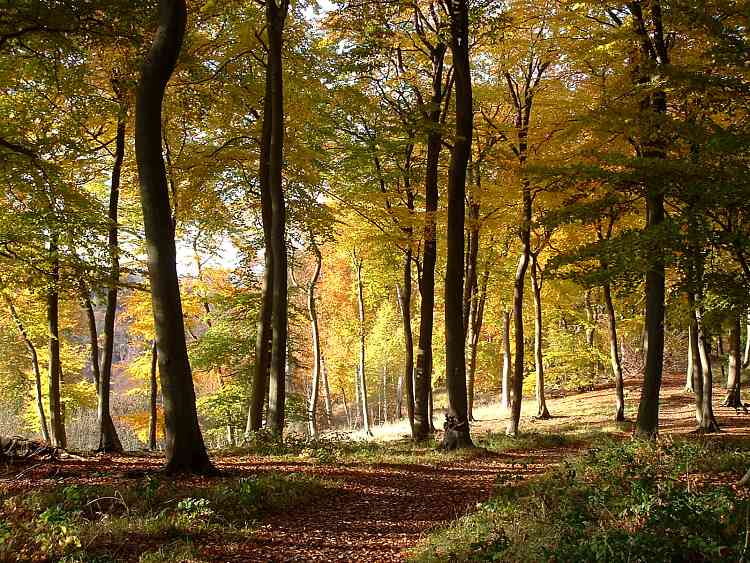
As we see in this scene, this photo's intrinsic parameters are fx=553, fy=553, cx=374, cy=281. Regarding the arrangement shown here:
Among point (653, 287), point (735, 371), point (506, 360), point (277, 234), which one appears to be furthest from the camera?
point (506, 360)

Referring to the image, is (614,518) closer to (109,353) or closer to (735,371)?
(109,353)

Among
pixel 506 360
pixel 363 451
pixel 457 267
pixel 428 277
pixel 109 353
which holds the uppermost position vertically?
pixel 428 277

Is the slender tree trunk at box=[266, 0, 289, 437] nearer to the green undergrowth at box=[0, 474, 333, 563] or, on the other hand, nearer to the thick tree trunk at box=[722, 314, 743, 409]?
the green undergrowth at box=[0, 474, 333, 563]

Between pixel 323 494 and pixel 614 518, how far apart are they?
13.5 feet

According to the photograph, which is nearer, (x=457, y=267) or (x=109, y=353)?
(x=457, y=267)

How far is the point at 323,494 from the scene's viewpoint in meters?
7.67

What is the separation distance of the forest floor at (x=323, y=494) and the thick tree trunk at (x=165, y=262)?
60 centimetres

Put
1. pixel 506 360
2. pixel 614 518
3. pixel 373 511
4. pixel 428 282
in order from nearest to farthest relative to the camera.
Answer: pixel 614 518 < pixel 373 511 < pixel 428 282 < pixel 506 360

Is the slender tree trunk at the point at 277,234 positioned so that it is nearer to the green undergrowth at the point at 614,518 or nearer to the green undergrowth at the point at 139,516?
the green undergrowth at the point at 139,516

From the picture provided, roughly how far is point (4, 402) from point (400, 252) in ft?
84.2

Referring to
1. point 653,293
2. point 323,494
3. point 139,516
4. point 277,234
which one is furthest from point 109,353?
point 653,293

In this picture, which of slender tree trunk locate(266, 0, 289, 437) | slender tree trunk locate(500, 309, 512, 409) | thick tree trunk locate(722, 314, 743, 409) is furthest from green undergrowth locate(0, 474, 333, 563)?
slender tree trunk locate(500, 309, 512, 409)

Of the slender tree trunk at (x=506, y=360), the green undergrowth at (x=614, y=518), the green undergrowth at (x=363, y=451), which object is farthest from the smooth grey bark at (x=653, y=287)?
the slender tree trunk at (x=506, y=360)

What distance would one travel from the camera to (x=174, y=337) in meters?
7.59
